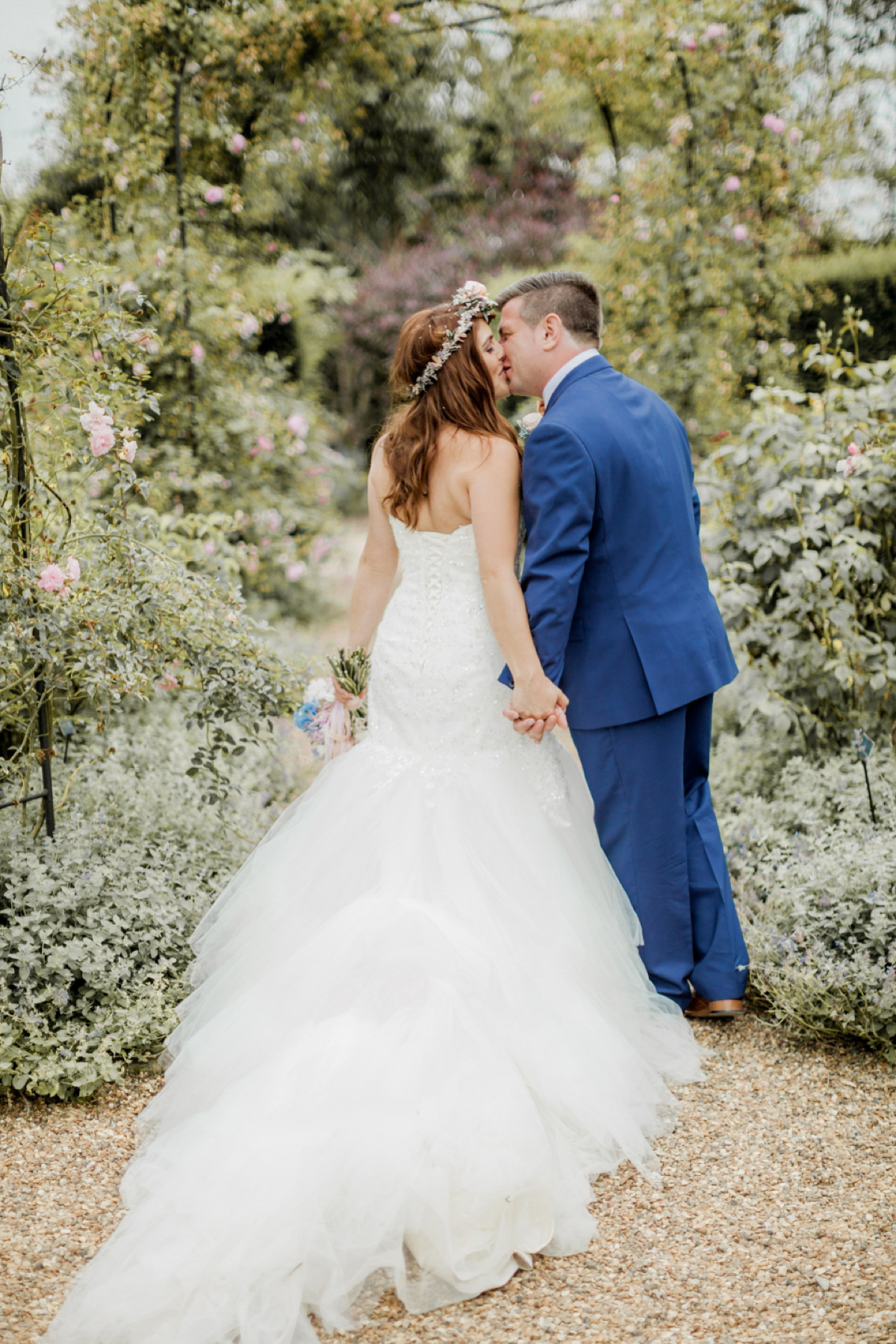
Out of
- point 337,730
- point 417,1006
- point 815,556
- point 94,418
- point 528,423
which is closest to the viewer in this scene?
point 417,1006

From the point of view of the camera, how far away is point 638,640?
260 centimetres

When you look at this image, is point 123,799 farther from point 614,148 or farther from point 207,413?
point 614,148

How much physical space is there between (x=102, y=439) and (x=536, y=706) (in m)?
1.31

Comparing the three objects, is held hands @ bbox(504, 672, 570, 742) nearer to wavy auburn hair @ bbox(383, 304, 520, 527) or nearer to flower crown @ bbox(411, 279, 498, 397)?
wavy auburn hair @ bbox(383, 304, 520, 527)

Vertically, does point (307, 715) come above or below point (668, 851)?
above

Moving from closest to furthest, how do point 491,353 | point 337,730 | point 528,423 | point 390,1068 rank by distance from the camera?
point 390,1068
point 491,353
point 337,730
point 528,423

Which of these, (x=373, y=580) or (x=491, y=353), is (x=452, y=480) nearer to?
(x=491, y=353)

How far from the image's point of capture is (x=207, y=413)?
5.55 metres

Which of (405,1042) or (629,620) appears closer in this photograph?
(405,1042)

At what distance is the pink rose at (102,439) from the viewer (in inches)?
106

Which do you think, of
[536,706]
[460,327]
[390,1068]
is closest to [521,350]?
[460,327]

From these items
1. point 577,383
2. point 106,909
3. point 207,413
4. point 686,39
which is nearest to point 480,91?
point 686,39

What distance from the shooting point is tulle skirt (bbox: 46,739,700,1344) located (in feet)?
5.70

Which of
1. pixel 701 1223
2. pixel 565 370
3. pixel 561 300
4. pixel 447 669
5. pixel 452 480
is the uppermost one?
pixel 561 300
